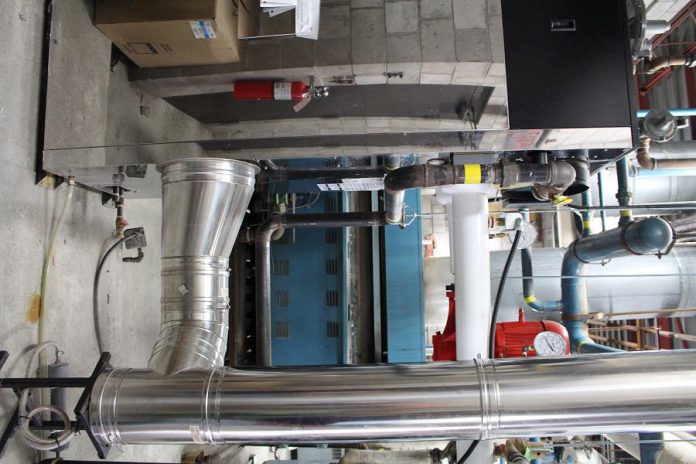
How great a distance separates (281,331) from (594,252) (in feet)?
6.07

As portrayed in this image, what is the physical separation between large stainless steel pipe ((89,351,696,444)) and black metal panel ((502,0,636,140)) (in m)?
0.68

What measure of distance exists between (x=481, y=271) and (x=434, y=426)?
0.62m

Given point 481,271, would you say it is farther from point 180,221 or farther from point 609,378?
point 180,221

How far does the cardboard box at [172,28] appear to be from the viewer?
1.30m

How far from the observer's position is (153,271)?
1.78 metres

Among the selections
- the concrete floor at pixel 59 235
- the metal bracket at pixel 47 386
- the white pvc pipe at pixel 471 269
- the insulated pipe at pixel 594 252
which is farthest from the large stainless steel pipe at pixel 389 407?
the insulated pipe at pixel 594 252

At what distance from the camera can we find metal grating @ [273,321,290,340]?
264 cm

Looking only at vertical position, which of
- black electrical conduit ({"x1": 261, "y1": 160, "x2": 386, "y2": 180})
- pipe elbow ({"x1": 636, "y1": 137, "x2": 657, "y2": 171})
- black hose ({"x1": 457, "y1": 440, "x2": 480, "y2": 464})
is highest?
pipe elbow ({"x1": 636, "y1": 137, "x2": 657, "y2": 171})

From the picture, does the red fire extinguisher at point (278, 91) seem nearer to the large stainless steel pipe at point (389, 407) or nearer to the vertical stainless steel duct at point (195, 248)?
the vertical stainless steel duct at point (195, 248)

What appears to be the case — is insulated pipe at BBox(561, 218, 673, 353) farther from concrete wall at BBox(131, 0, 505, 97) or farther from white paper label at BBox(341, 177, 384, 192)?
white paper label at BBox(341, 177, 384, 192)

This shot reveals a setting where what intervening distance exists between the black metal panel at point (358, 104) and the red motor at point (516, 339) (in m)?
0.88

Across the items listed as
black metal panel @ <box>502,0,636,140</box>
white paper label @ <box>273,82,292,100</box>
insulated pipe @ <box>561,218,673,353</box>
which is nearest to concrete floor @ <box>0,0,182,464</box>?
white paper label @ <box>273,82,292,100</box>

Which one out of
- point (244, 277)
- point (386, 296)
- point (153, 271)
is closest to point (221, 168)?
point (153, 271)

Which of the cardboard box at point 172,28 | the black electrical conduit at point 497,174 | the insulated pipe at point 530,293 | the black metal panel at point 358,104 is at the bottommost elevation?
the insulated pipe at point 530,293
